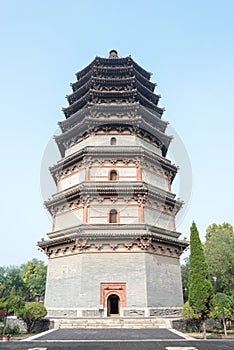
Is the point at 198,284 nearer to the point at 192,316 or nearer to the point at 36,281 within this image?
the point at 192,316

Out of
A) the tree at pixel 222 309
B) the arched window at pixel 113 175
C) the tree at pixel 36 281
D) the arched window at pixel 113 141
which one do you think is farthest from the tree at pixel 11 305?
the tree at pixel 36 281

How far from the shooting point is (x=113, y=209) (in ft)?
56.3

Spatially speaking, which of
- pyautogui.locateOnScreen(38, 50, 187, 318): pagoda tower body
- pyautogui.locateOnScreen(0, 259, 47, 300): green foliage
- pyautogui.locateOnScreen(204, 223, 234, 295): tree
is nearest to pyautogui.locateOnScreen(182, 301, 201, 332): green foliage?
pyautogui.locateOnScreen(38, 50, 187, 318): pagoda tower body

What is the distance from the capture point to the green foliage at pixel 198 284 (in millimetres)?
12125

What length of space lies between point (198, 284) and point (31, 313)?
7656 mm

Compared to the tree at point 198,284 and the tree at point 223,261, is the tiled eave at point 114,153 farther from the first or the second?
the tree at point 223,261

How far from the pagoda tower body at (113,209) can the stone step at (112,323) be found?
102cm

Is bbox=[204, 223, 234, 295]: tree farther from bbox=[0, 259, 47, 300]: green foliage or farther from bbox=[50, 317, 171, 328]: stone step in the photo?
bbox=[0, 259, 47, 300]: green foliage

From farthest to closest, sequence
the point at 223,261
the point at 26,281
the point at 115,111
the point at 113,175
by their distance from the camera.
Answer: the point at 26,281, the point at 223,261, the point at 115,111, the point at 113,175

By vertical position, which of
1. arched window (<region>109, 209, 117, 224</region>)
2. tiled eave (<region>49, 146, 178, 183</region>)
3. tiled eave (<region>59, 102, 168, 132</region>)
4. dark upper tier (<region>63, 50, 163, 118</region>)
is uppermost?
dark upper tier (<region>63, 50, 163, 118</region>)

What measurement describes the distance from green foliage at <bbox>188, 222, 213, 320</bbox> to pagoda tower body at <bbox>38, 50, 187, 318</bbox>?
122 inches

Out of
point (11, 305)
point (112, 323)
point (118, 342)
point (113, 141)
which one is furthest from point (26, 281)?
point (118, 342)

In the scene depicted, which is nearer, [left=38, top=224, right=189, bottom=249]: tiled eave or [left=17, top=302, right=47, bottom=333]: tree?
[left=17, top=302, right=47, bottom=333]: tree

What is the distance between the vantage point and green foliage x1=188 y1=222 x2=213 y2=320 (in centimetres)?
1212
